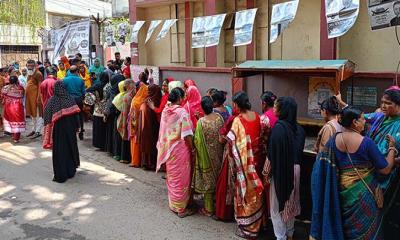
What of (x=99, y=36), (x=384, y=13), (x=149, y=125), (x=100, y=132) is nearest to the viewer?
(x=384, y=13)

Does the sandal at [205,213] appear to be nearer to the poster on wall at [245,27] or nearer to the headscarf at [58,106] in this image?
the headscarf at [58,106]

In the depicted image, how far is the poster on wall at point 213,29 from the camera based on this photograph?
305 inches

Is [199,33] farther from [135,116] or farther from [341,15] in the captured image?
[341,15]

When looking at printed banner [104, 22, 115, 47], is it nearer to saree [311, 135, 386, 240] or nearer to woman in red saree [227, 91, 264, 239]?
woman in red saree [227, 91, 264, 239]

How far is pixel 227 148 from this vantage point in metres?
4.80

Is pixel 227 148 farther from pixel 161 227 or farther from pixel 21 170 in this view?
pixel 21 170

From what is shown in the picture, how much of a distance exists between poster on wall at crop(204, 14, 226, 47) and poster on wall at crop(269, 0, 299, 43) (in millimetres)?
1433

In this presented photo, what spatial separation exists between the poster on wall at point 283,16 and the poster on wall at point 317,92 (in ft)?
2.99

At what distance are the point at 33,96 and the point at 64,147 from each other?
401 centimetres

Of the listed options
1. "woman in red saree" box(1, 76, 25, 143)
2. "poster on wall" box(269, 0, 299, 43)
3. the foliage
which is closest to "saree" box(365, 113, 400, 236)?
"poster on wall" box(269, 0, 299, 43)

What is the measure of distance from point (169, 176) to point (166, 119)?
0.74m

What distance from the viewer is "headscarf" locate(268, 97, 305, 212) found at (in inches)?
166

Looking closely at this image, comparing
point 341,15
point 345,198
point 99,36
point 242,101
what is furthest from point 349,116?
point 99,36

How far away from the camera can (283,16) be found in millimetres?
6344
